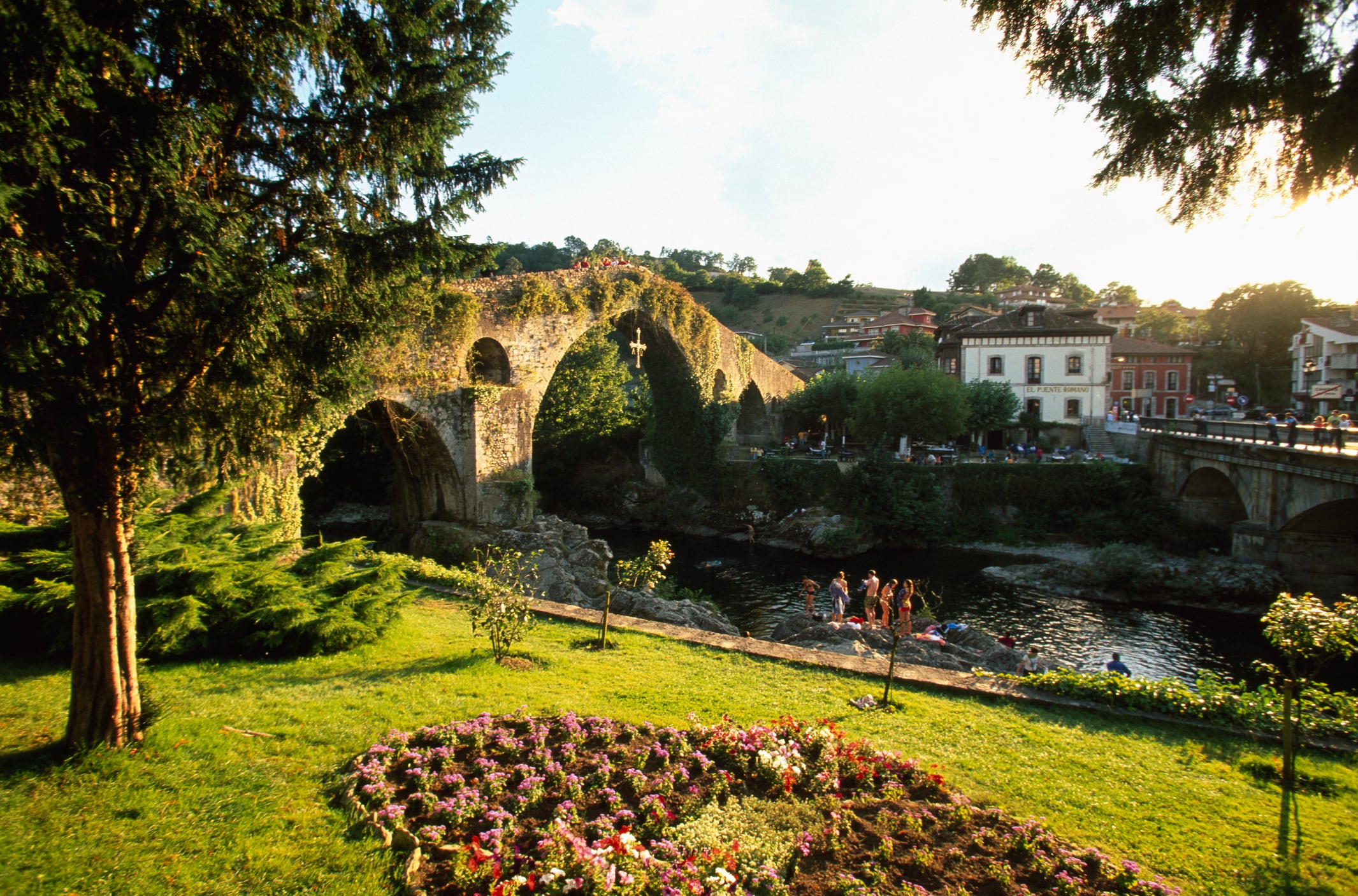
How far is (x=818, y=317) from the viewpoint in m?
77.5

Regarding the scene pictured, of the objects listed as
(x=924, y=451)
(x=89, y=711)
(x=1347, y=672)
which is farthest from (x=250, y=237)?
(x=924, y=451)

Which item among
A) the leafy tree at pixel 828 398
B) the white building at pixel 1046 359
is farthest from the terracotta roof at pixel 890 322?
the leafy tree at pixel 828 398

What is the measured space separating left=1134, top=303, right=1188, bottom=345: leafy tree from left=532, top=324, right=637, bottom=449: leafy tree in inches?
2255

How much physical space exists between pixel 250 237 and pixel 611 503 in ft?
91.2

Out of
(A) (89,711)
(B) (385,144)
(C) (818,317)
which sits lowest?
(A) (89,711)

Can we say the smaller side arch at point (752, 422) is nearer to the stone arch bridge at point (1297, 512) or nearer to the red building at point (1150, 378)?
the stone arch bridge at point (1297, 512)

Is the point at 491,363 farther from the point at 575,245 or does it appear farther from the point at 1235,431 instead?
the point at 575,245

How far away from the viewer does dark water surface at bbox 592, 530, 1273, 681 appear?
15.2m

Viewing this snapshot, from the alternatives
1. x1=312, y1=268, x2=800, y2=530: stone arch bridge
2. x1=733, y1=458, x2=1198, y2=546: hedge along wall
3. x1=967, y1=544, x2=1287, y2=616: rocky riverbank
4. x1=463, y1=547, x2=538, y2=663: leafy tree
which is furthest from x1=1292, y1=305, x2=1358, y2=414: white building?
x1=463, y1=547, x2=538, y2=663: leafy tree

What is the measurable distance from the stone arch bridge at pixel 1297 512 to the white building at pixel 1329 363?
33.2 feet

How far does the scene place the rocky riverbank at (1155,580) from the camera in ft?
61.8

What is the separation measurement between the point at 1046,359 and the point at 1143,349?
16078 mm

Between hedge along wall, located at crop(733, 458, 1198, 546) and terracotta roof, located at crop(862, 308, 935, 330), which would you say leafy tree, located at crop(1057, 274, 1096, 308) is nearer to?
terracotta roof, located at crop(862, 308, 935, 330)

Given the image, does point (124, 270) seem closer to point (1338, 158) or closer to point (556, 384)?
point (1338, 158)
